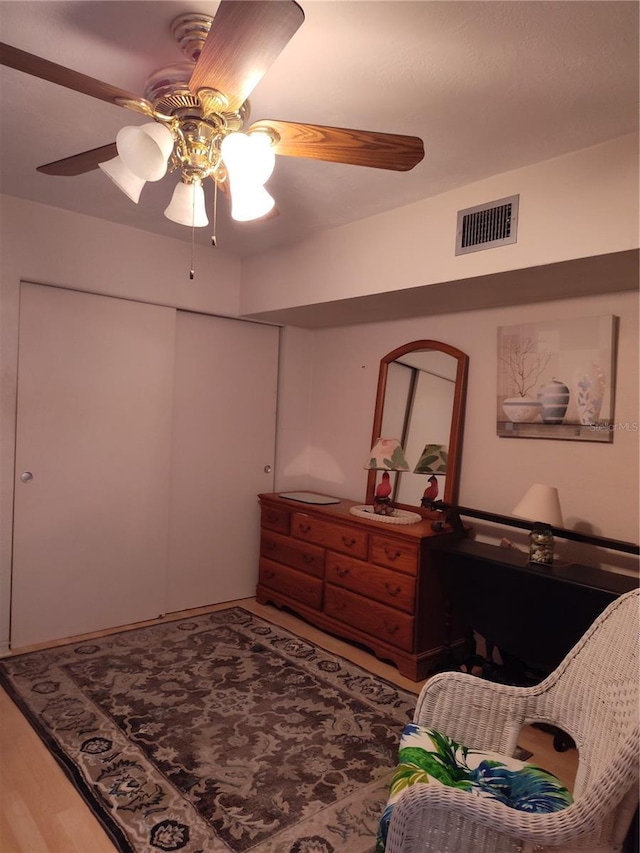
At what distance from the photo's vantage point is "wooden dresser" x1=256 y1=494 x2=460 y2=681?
291 centimetres

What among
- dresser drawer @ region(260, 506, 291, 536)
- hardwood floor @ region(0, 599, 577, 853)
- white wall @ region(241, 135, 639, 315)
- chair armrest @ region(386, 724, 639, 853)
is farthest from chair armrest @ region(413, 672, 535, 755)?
dresser drawer @ region(260, 506, 291, 536)

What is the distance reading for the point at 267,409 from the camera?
410 centimetres

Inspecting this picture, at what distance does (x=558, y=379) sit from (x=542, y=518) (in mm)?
689

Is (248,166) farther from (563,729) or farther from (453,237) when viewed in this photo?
(563,729)

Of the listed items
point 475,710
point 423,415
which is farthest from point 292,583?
point 475,710

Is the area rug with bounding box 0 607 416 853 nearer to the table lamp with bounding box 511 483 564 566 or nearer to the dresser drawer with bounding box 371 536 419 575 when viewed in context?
the dresser drawer with bounding box 371 536 419 575

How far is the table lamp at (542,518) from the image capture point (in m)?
2.48

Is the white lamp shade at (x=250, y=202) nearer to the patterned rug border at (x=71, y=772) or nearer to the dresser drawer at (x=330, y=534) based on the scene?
the patterned rug border at (x=71, y=772)

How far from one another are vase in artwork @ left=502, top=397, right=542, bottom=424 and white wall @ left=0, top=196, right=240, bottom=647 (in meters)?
1.98

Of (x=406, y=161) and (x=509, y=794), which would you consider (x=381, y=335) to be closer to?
(x=406, y=161)

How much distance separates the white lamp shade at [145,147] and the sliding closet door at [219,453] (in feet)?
7.43

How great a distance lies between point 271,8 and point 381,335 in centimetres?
268

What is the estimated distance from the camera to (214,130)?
60.8 inches

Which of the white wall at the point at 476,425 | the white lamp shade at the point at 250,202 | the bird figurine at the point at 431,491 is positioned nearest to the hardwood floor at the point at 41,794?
the white wall at the point at 476,425
